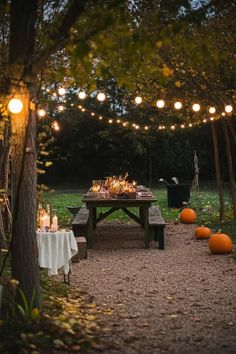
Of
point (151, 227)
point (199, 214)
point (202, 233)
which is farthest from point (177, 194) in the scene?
point (151, 227)

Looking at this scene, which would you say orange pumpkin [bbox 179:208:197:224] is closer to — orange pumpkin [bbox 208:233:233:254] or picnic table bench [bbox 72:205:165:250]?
picnic table bench [bbox 72:205:165:250]

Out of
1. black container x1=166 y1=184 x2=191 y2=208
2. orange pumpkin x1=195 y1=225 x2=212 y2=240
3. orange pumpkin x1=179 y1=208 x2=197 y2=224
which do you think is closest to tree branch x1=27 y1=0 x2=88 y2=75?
orange pumpkin x1=195 y1=225 x2=212 y2=240

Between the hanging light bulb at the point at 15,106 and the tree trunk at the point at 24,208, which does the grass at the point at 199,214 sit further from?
the hanging light bulb at the point at 15,106

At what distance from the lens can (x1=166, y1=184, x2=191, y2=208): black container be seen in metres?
20.4

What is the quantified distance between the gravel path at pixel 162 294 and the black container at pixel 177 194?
741 centimetres

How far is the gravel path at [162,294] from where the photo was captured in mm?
5535

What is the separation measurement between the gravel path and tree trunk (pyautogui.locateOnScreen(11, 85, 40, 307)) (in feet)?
3.11

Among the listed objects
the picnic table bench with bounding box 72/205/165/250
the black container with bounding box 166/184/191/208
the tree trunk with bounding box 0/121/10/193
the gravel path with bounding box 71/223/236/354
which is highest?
the tree trunk with bounding box 0/121/10/193

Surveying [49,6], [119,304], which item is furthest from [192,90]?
[119,304]

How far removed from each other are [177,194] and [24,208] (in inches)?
592

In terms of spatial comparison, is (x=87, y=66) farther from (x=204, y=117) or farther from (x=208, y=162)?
(x=208, y=162)

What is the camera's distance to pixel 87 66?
5227mm

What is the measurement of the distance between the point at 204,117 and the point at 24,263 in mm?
9840

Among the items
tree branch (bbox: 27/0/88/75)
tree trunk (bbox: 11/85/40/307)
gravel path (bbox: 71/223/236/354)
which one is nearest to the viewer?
tree branch (bbox: 27/0/88/75)
